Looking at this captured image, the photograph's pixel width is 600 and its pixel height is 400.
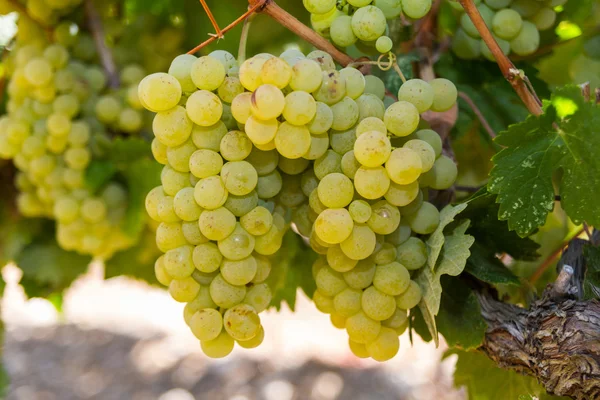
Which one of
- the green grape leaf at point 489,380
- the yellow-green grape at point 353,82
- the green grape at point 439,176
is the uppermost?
the yellow-green grape at point 353,82

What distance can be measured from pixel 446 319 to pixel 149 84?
1.12ft

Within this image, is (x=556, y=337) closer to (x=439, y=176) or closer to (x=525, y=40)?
(x=439, y=176)

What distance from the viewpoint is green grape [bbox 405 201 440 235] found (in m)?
0.51

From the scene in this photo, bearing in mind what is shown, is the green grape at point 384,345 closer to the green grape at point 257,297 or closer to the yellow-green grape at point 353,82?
the green grape at point 257,297

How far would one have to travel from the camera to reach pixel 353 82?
462 millimetres

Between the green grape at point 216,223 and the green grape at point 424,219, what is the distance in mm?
157

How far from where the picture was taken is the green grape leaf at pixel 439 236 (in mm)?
493

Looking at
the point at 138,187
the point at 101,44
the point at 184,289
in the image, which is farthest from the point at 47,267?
the point at 184,289

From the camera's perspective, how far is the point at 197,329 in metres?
0.48

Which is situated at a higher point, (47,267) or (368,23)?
(368,23)

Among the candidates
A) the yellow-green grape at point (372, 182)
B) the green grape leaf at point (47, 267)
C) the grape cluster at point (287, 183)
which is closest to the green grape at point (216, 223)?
the grape cluster at point (287, 183)

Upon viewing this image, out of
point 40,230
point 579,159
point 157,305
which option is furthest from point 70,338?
point 579,159

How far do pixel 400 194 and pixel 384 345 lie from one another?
14 cm

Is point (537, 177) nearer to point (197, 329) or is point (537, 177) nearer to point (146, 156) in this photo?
point (197, 329)
